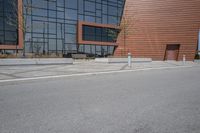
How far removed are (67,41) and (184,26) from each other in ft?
66.3

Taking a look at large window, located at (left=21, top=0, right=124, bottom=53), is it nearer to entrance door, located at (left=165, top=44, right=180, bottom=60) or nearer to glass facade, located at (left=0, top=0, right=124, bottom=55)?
glass facade, located at (left=0, top=0, right=124, bottom=55)

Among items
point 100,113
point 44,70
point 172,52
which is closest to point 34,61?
point 44,70

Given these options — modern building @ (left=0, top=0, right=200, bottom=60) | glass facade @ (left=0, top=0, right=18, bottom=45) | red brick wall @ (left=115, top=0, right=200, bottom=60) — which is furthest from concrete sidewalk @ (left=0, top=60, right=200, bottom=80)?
red brick wall @ (left=115, top=0, right=200, bottom=60)

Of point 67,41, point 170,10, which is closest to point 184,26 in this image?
point 170,10

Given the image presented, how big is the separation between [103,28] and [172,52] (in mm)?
13772

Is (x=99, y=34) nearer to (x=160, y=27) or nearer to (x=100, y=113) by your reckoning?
(x=160, y=27)

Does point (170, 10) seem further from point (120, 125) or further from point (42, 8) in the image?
point (120, 125)

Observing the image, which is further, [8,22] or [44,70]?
[8,22]

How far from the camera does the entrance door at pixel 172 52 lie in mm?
42750

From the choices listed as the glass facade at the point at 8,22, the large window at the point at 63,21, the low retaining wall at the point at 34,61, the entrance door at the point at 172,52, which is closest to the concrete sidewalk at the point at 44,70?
the low retaining wall at the point at 34,61

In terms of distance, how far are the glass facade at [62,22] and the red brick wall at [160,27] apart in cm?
423

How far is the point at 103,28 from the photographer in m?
47.6

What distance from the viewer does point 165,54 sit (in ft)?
143

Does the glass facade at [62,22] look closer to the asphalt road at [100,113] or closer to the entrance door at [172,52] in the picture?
the entrance door at [172,52]
